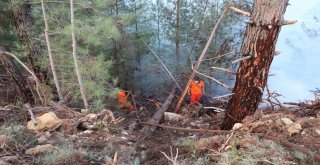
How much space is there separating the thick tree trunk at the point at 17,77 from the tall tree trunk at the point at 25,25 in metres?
1.19

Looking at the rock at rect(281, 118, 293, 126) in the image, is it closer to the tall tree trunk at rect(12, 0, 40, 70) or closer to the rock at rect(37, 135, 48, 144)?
the rock at rect(37, 135, 48, 144)

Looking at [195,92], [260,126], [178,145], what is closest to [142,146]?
[178,145]

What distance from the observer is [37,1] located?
326 inches

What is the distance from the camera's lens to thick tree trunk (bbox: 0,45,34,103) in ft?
24.7

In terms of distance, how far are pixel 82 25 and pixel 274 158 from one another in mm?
6166

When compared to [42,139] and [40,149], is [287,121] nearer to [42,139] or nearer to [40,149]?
[40,149]

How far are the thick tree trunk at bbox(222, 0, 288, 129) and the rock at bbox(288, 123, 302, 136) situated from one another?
669mm

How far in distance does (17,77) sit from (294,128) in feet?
22.1

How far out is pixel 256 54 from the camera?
4.10 m

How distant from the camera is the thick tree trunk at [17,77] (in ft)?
24.7

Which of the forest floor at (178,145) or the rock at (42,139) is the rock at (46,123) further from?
the rock at (42,139)

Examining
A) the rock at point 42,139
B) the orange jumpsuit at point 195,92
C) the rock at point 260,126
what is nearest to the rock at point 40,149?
the rock at point 42,139

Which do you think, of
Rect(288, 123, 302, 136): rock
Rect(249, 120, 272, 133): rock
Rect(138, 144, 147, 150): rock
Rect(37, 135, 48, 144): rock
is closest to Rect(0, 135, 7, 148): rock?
Rect(37, 135, 48, 144): rock

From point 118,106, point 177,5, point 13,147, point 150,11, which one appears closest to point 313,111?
point 13,147
